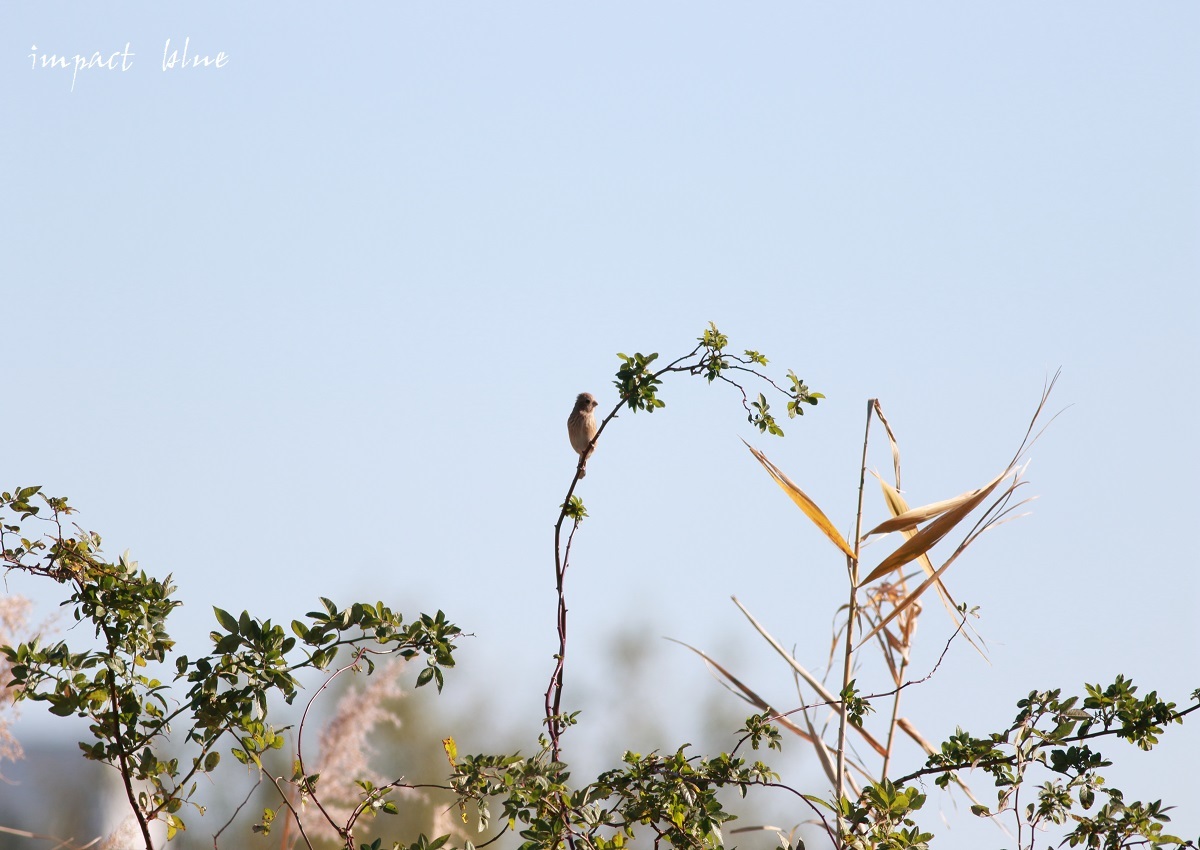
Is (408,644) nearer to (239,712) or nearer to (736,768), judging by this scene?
(239,712)

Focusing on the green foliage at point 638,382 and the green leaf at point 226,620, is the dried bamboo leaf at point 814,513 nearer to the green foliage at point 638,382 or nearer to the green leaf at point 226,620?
the green foliage at point 638,382

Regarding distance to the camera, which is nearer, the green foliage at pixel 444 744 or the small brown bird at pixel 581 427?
the green foliage at pixel 444 744

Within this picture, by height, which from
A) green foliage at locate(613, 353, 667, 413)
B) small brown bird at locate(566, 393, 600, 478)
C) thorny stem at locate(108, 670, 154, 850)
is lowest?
thorny stem at locate(108, 670, 154, 850)

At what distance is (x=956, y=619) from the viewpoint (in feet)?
8.84

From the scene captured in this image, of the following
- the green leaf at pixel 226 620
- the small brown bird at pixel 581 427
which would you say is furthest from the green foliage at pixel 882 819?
the small brown bird at pixel 581 427

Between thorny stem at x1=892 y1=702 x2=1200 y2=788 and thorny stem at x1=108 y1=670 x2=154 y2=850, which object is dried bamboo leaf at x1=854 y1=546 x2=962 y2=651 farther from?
thorny stem at x1=108 y1=670 x2=154 y2=850

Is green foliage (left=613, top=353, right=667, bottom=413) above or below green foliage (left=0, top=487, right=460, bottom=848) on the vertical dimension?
above

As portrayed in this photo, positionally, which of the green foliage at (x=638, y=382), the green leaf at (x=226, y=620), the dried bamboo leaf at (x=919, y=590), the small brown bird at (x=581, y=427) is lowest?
the green leaf at (x=226, y=620)

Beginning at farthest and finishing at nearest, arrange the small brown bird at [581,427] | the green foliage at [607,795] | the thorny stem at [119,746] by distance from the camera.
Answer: the small brown bird at [581,427]
the green foliage at [607,795]
the thorny stem at [119,746]

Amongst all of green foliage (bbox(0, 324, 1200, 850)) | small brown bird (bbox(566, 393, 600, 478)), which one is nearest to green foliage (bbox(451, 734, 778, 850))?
green foliage (bbox(0, 324, 1200, 850))

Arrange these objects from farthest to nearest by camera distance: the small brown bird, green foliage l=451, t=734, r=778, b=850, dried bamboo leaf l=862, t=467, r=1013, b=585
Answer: the small brown bird < dried bamboo leaf l=862, t=467, r=1013, b=585 < green foliage l=451, t=734, r=778, b=850

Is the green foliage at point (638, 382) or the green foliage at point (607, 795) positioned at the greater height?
the green foliage at point (638, 382)

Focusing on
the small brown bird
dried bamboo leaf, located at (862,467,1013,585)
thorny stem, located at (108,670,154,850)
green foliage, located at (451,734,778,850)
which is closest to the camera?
thorny stem, located at (108,670,154,850)

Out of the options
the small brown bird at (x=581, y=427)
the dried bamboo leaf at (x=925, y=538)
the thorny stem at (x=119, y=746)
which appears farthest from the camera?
the small brown bird at (x=581, y=427)
